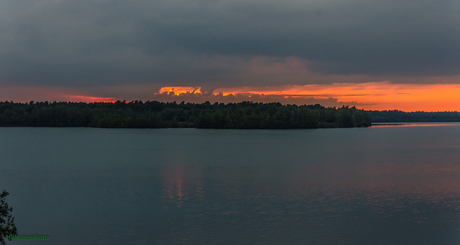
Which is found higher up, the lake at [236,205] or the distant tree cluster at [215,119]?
the distant tree cluster at [215,119]

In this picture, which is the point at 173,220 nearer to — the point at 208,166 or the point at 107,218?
the point at 107,218

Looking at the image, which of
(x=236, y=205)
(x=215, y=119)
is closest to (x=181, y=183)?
(x=236, y=205)

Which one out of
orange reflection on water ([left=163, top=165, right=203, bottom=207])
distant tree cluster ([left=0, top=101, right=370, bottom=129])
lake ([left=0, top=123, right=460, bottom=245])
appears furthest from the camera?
distant tree cluster ([left=0, top=101, right=370, bottom=129])

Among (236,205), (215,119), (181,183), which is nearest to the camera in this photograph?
(236,205)

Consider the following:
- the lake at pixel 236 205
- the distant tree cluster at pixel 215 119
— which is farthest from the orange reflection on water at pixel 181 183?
the distant tree cluster at pixel 215 119

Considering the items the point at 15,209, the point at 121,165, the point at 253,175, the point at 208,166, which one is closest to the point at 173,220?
the point at 15,209

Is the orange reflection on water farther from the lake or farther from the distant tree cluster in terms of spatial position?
the distant tree cluster

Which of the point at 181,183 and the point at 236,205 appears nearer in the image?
the point at 236,205

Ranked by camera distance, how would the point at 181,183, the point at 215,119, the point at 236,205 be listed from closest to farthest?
the point at 236,205
the point at 181,183
the point at 215,119

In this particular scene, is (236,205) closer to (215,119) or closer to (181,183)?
(181,183)

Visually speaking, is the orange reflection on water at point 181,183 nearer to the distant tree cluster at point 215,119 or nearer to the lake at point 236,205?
the lake at point 236,205

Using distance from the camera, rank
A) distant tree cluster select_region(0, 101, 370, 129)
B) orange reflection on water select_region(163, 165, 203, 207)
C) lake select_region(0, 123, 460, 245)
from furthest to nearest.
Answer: distant tree cluster select_region(0, 101, 370, 129)
orange reflection on water select_region(163, 165, 203, 207)
lake select_region(0, 123, 460, 245)

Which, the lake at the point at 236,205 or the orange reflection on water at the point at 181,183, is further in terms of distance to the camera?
the orange reflection on water at the point at 181,183

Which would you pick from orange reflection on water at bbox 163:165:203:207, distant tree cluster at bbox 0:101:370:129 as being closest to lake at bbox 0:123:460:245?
orange reflection on water at bbox 163:165:203:207
